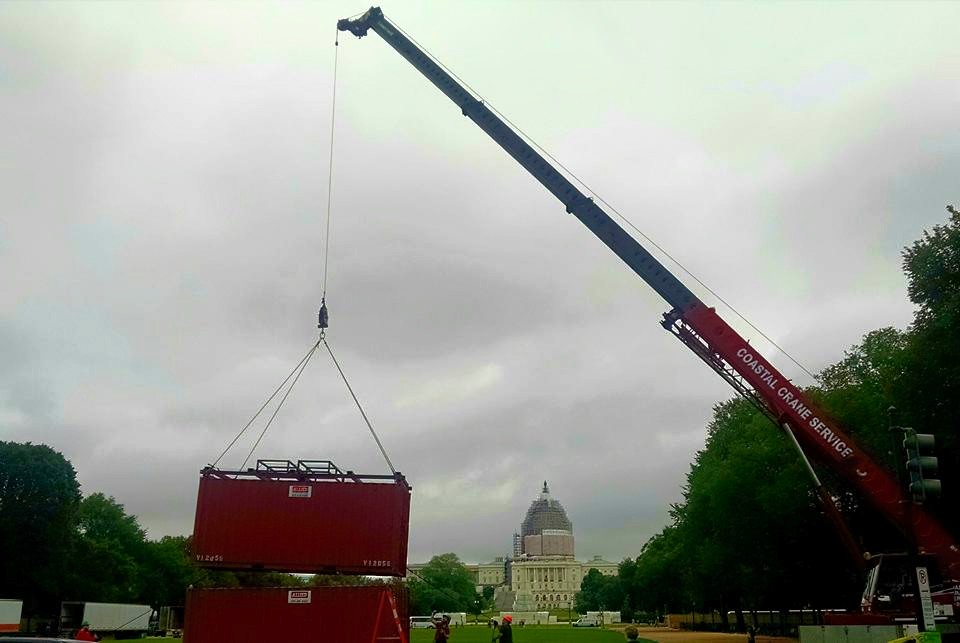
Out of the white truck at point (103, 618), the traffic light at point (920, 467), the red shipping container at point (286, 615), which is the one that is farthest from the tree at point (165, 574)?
the traffic light at point (920, 467)

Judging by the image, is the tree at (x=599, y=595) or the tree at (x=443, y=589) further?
the tree at (x=599, y=595)

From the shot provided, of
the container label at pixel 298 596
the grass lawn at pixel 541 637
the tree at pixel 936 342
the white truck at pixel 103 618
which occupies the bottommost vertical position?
the grass lawn at pixel 541 637

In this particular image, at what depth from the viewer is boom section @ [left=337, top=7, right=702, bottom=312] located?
23016mm

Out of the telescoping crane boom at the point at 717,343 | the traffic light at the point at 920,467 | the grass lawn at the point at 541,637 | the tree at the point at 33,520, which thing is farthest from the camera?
the tree at the point at 33,520

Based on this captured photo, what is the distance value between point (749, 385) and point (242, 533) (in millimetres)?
13611

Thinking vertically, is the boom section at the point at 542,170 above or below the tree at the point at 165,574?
above

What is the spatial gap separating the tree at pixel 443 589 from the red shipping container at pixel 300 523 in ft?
347

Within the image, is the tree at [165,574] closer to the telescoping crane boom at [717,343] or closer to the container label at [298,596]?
the container label at [298,596]

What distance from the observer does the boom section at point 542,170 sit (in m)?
23.0

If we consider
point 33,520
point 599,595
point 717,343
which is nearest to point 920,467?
point 717,343

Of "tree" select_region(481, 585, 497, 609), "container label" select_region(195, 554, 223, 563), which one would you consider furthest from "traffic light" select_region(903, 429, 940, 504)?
"tree" select_region(481, 585, 497, 609)

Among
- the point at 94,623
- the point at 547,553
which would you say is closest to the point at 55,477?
the point at 94,623

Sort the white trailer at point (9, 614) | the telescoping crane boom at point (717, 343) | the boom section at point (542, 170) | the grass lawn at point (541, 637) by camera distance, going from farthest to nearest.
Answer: the grass lawn at point (541, 637) < the white trailer at point (9, 614) < the boom section at point (542, 170) < the telescoping crane boom at point (717, 343)

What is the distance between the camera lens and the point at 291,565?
71.1 feet
